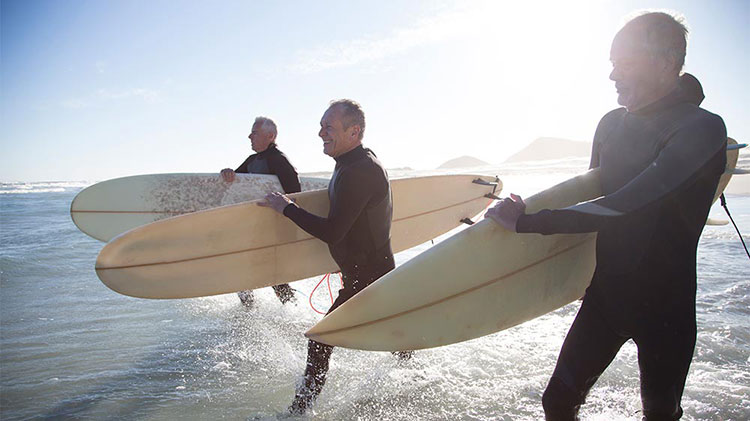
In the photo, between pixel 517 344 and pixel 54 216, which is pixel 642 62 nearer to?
pixel 517 344

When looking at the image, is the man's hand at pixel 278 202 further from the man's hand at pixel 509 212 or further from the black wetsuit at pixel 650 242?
the black wetsuit at pixel 650 242

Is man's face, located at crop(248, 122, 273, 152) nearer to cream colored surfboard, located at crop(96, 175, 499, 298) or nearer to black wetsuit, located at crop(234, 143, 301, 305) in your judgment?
black wetsuit, located at crop(234, 143, 301, 305)

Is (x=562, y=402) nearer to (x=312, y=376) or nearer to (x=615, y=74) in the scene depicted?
(x=615, y=74)

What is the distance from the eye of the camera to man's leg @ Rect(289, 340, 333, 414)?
2.38 metres

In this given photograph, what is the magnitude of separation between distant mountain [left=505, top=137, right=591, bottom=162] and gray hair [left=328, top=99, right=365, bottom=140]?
49477 millimetres

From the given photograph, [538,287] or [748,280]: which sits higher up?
[538,287]

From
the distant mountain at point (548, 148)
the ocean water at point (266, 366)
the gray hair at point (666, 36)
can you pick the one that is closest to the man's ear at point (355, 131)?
the gray hair at point (666, 36)

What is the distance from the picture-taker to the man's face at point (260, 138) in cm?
404

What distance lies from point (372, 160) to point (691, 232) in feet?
4.70

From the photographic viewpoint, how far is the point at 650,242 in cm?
150

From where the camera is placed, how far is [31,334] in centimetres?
370

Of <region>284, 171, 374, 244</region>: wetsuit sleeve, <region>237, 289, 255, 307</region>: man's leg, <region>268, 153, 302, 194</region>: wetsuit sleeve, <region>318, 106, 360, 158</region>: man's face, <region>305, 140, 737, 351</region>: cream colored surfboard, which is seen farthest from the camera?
<region>237, 289, 255, 307</region>: man's leg

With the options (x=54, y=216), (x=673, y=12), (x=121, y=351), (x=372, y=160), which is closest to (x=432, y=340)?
(x=372, y=160)

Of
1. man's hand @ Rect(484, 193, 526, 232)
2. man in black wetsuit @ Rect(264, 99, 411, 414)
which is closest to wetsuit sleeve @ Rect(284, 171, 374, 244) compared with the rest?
man in black wetsuit @ Rect(264, 99, 411, 414)
